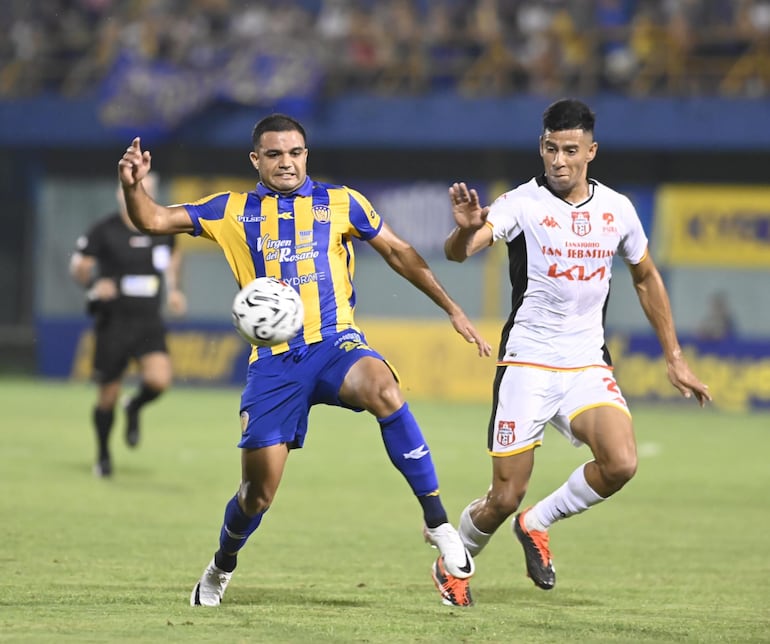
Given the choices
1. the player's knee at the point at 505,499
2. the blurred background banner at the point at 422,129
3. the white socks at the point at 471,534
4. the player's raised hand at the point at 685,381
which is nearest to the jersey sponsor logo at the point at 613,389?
the player's raised hand at the point at 685,381

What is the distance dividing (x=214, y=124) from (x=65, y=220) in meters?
4.09

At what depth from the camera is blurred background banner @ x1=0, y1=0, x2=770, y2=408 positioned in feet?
79.5

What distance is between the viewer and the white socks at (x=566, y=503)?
24.9 feet

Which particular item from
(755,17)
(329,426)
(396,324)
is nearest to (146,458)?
(329,426)

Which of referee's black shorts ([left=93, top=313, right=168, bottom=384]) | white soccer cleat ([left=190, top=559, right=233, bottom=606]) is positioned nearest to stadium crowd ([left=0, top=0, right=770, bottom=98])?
referee's black shorts ([left=93, top=313, right=168, bottom=384])

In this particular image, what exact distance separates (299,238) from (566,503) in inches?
78.2

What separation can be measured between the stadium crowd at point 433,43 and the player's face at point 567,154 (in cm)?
1705

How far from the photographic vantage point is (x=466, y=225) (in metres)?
6.91

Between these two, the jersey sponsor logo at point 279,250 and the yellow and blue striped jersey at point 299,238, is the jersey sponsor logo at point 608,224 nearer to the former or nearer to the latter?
the yellow and blue striped jersey at point 299,238

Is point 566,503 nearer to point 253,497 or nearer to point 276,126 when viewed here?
point 253,497

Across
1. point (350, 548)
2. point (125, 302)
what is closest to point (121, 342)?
point (125, 302)

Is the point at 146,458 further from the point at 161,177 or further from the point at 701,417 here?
the point at 161,177

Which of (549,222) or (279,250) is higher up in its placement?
(549,222)

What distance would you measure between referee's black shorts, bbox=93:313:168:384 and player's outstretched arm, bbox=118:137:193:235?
6.37 m
